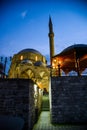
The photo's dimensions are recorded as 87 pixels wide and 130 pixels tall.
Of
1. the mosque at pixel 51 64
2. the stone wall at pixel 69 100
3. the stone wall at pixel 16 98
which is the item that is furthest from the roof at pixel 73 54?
the stone wall at pixel 16 98

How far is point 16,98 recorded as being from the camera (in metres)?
7.47

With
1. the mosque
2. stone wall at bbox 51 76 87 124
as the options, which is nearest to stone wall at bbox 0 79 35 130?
stone wall at bbox 51 76 87 124

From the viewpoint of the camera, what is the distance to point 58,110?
31.4ft

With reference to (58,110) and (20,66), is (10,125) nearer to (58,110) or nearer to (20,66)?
(58,110)

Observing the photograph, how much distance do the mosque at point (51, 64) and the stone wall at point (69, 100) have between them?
2.63 meters

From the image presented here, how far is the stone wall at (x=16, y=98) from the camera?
7.26 meters

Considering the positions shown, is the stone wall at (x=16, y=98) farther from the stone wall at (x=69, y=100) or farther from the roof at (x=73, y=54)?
the roof at (x=73, y=54)

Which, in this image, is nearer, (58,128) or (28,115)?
(28,115)

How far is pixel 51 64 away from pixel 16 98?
1172cm

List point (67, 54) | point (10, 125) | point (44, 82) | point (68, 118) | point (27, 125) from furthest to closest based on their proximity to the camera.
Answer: point (44, 82)
point (67, 54)
point (68, 118)
point (27, 125)
point (10, 125)

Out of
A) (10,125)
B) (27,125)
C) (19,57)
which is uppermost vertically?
(19,57)

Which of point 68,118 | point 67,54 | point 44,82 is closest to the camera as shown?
point 68,118

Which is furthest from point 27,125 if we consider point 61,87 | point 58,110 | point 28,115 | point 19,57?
point 19,57

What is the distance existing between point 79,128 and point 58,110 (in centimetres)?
189
